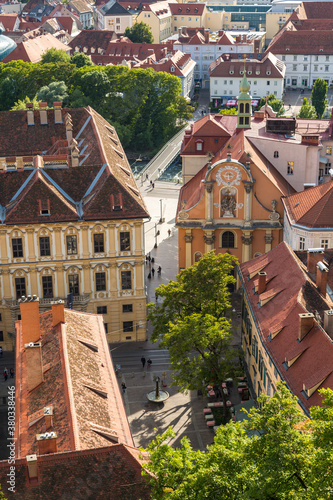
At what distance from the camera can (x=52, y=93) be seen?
14825cm

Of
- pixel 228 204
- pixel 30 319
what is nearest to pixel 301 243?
pixel 228 204

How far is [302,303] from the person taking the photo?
58.9 m

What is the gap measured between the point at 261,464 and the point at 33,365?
19239 mm

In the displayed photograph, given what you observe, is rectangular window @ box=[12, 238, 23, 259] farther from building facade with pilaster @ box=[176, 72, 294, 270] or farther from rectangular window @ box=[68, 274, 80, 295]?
building facade with pilaster @ box=[176, 72, 294, 270]

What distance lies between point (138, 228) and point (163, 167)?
2367 inches

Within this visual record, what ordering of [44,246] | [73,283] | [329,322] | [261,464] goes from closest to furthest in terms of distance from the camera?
[261,464] < [329,322] < [44,246] < [73,283]

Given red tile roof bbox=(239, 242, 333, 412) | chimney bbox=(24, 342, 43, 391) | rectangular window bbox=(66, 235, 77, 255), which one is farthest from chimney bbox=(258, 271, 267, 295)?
chimney bbox=(24, 342, 43, 391)

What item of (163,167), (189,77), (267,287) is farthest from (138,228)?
(189,77)

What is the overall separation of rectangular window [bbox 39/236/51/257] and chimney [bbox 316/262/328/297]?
26512mm

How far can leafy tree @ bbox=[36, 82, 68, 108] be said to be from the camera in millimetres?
148250

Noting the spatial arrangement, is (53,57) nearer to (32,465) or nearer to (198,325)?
(198,325)

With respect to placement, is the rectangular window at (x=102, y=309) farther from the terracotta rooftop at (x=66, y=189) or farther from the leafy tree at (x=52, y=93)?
the leafy tree at (x=52, y=93)

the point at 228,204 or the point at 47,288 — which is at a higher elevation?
the point at 228,204

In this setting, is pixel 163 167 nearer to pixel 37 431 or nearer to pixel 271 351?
pixel 271 351
